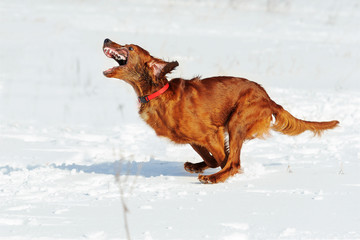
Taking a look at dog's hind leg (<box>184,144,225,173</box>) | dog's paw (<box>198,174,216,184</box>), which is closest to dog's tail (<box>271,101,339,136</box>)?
dog's hind leg (<box>184,144,225,173</box>)

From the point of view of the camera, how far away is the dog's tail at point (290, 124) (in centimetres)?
421

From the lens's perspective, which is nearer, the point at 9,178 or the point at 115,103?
the point at 9,178

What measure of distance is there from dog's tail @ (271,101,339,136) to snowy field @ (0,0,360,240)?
30 centimetres

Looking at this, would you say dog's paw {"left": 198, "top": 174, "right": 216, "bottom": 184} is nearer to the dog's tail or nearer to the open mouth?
the dog's tail

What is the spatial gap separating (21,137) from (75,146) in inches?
25.3

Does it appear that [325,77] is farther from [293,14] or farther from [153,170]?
[293,14]

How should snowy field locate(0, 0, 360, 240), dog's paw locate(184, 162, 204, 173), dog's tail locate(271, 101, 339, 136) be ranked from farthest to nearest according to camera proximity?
dog's paw locate(184, 162, 204, 173)
dog's tail locate(271, 101, 339, 136)
snowy field locate(0, 0, 360, 240)

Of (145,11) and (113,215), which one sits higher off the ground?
(145,11)

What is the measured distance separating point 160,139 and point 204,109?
160 centimetres

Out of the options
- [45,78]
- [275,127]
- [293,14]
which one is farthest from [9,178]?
[293,14]

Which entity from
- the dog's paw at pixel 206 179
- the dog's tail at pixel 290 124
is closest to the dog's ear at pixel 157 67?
the dog's paw at pixel 206 179

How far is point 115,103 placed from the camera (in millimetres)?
7074

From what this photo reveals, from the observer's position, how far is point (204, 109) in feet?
13.2

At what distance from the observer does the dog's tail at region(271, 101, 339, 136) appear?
4.21m
